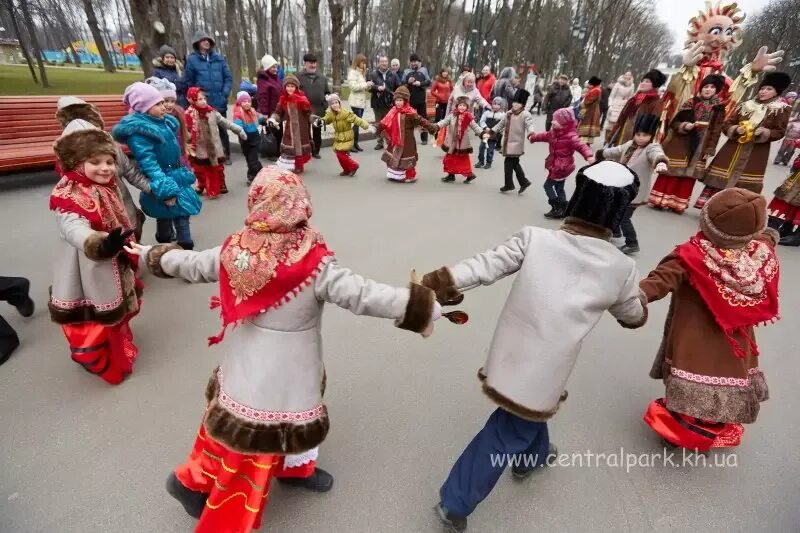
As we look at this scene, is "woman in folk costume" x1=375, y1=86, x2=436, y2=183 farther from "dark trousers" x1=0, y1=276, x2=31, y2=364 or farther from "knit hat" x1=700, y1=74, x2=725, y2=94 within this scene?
"dark trousers" x1=0, y1=276, x2=31, y2=364

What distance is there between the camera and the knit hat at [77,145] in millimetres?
2203

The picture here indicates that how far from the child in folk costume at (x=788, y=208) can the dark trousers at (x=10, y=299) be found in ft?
23.0

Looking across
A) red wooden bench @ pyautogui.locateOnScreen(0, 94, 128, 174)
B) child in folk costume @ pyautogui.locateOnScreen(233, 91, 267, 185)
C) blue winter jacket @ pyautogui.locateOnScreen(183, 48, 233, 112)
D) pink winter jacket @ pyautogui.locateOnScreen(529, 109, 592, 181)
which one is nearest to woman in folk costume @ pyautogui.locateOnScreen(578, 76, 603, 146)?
pink winter jacket @ pyautogui.locateOnScreen(529, 109, 592, 181)

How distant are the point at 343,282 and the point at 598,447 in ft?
5.80

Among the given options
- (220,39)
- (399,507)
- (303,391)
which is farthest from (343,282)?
(220,39)

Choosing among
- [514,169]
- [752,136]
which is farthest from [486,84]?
[752,136]

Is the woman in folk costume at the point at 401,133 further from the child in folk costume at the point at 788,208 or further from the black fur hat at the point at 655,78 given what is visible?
the child in folk costume at the point at 788,208

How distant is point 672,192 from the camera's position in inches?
249

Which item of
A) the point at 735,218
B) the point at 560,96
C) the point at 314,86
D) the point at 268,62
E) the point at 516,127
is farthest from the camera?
the point at 560,96

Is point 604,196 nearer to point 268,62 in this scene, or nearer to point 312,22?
point 268,62

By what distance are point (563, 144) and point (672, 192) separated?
7.27 feet

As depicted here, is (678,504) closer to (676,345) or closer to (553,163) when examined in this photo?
(676,345)

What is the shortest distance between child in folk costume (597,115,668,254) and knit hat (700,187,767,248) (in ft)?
7.95

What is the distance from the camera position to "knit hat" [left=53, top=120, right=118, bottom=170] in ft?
7.23
